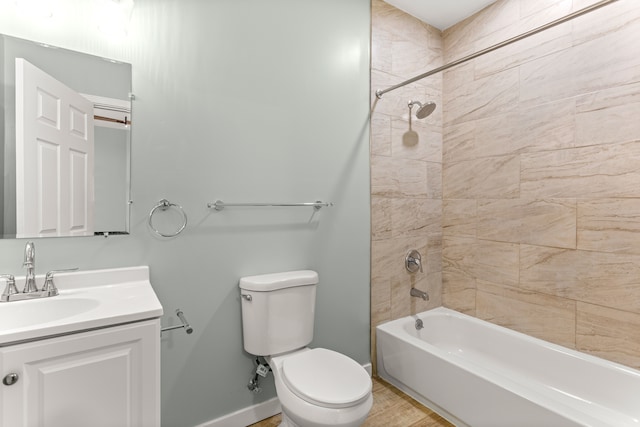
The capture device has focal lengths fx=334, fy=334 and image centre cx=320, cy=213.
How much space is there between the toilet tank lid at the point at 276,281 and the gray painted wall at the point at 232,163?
8cm

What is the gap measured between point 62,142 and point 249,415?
5.32 feet

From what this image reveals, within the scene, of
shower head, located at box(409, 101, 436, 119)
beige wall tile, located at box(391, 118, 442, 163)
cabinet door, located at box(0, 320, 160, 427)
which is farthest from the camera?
beige wall tile, located at box(391, 118, 442, 163)

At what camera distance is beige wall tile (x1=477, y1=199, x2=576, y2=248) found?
1969mm

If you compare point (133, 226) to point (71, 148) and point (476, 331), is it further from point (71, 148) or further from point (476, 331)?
point (476, 331)

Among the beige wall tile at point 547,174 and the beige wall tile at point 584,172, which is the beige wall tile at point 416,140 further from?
the beige wall tile at point 584,172

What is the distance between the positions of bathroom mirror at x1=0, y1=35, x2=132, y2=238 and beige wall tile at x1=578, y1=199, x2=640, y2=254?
2.39 metres

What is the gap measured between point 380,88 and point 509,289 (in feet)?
5.34

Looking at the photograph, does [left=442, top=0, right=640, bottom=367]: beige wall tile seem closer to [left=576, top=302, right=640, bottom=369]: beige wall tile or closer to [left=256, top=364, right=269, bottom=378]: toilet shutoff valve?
[left=576, top=302, right=640, bottom=369]: beige wall tile

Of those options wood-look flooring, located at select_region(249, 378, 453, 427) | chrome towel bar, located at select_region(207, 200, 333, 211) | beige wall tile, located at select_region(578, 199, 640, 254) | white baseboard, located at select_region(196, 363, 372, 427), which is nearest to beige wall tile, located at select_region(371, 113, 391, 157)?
chrome towel bar, located at select_region(207, 200, 333, 211)

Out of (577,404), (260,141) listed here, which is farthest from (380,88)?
(577,404)

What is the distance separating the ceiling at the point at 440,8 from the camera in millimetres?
2311

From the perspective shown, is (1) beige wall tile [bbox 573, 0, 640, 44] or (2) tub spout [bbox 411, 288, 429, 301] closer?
(1) beige wall tile [bbox 573, 0, 640, 44]

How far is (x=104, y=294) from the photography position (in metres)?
1.31

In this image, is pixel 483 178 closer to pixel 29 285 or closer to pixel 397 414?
pixel 397 414
